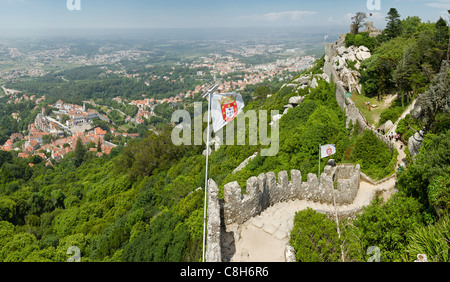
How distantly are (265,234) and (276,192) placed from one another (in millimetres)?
1633

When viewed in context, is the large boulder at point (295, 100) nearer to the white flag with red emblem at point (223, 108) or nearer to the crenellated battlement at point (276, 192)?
the crenellated battlement at point (276, 192)

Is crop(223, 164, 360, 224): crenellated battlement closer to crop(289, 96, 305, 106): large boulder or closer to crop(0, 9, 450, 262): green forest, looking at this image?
crop(0, 9, 450, 262): green forest

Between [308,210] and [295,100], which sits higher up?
[295,100]

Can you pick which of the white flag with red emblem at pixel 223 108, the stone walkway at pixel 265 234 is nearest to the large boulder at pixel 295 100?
the stone walkway at pixel 265 234

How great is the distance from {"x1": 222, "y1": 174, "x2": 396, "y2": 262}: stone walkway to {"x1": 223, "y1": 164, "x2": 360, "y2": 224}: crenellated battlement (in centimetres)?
20

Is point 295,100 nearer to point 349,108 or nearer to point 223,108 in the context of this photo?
point 349,108

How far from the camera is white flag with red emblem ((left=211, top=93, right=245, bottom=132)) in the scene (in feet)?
24.6

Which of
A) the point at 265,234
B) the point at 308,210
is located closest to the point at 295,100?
the point at 308,210

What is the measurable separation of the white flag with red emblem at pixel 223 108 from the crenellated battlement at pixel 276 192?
181 centimetres

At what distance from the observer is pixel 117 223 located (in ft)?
59.0

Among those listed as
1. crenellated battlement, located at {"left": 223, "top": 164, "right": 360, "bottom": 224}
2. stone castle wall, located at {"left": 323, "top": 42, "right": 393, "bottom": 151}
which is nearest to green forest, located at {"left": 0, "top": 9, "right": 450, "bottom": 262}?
stone castle wall, located at {"left": 323, "top": 42, "right": 393, "bottom": 151}

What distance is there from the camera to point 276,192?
8.38m

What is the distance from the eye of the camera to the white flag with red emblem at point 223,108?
7.50 m
